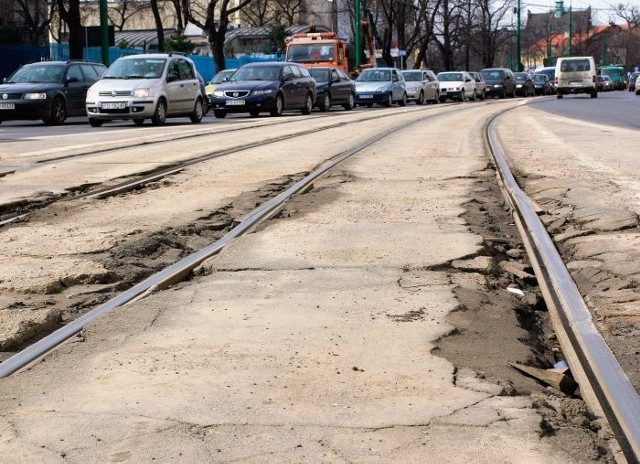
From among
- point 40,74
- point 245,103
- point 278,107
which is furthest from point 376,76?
point 40,74

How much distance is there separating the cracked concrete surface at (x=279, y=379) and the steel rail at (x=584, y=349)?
0.27 metres

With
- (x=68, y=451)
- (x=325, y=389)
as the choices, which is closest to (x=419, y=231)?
(x=325, y=389)

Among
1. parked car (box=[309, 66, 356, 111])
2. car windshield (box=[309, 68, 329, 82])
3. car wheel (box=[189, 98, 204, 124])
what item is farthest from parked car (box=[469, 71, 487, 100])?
car wheel (box=[189, 98, 204, 124])

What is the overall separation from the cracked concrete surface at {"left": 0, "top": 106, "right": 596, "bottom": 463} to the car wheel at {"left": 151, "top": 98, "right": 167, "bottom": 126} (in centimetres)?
1813

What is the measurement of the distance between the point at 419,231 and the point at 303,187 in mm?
3153

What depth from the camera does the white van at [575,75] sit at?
53062mm

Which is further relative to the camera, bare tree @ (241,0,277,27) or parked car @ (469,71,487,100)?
bare tree @ (241,0,277,27)

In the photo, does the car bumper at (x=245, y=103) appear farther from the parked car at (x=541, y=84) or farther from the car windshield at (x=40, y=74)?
the parked car at (x=541, y=84)

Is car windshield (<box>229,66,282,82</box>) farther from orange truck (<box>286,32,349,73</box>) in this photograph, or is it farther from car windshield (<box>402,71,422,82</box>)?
car windshield (<box>402,71,422,82</box>)

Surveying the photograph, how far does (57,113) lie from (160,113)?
2555 millimetres

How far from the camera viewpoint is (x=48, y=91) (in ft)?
83.5

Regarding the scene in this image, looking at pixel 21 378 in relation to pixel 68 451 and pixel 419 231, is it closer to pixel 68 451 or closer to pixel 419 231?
pixel 68 451

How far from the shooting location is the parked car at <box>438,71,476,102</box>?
51812 millimetres

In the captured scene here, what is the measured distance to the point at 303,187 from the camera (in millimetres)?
10984
